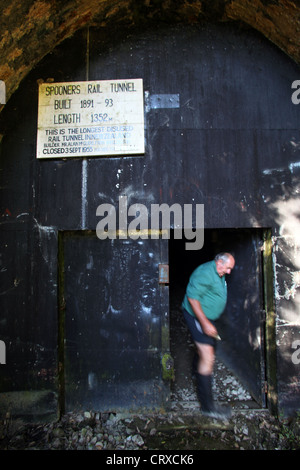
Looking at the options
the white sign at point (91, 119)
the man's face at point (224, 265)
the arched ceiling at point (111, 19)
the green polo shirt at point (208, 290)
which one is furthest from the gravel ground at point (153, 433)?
the arched ceiling at point (111, 19)

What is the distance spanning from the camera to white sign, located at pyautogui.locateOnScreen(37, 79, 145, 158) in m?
3.17

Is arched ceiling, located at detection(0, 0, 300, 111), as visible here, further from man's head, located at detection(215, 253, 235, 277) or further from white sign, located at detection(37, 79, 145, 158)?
man's head, located at detection(215, 253, 235, 277)

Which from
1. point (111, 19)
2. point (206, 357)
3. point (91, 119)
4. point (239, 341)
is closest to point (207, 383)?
point (206, 357)

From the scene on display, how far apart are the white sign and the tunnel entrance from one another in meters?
1.72

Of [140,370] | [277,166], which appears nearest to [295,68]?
[277,166]

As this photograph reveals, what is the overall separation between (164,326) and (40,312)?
56.4 inches

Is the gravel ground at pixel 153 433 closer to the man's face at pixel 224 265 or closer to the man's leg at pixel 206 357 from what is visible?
the man's leg at pixel 206 357

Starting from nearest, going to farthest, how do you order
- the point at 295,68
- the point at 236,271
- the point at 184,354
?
1. the point at 295,68
2. the point at 236,271
3. the point at 184,354

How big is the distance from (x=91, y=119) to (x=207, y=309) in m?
2.59

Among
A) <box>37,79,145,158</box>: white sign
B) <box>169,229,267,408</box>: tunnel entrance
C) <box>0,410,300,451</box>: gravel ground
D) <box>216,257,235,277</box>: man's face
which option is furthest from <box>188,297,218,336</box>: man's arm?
<box>37,79,145,158</box>: white sign

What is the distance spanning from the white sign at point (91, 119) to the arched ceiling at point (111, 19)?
16.3 inches

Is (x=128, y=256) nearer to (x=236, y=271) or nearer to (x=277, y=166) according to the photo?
(x=236, y=271)

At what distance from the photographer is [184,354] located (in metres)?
4.77

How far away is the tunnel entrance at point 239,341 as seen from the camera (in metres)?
3.34
